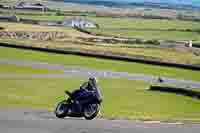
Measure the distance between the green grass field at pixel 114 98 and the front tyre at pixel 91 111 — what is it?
5.15 m

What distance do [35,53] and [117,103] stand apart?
95.5 ft

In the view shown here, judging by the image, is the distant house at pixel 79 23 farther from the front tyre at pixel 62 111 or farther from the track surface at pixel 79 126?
the track surface at pixel 79 126

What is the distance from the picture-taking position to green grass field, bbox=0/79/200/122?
87.2 ft

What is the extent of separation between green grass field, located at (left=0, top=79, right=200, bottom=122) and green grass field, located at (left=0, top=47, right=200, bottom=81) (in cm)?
835

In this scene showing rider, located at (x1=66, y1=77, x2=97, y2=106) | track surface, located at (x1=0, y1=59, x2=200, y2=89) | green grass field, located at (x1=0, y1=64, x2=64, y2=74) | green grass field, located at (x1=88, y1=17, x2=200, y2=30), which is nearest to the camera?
rider, located at (x1=66, y1=77, x2=97, y2=106)

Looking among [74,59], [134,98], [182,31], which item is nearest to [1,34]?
[74,59]

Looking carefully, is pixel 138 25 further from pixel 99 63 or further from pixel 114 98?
pixel 114 98

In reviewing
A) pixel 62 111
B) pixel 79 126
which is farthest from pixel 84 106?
pixel 79 126

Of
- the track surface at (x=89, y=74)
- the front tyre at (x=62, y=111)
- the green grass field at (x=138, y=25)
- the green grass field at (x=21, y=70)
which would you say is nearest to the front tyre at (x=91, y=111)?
the front tyre at (x=62, y=111)

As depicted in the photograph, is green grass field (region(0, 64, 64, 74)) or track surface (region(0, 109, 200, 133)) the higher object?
track surface (region(0, 109, 200, 133))

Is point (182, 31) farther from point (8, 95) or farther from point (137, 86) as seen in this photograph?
point (8, 95)

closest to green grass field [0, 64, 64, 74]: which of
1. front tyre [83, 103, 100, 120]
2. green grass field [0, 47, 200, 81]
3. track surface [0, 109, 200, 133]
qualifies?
green grass field [0, 47, 200, 81]

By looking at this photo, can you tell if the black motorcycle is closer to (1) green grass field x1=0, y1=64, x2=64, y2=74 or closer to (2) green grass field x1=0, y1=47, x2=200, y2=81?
(1) green grass field x1=0, y1=64, x2=64, y2=74

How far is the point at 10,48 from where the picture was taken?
60.2 meters
